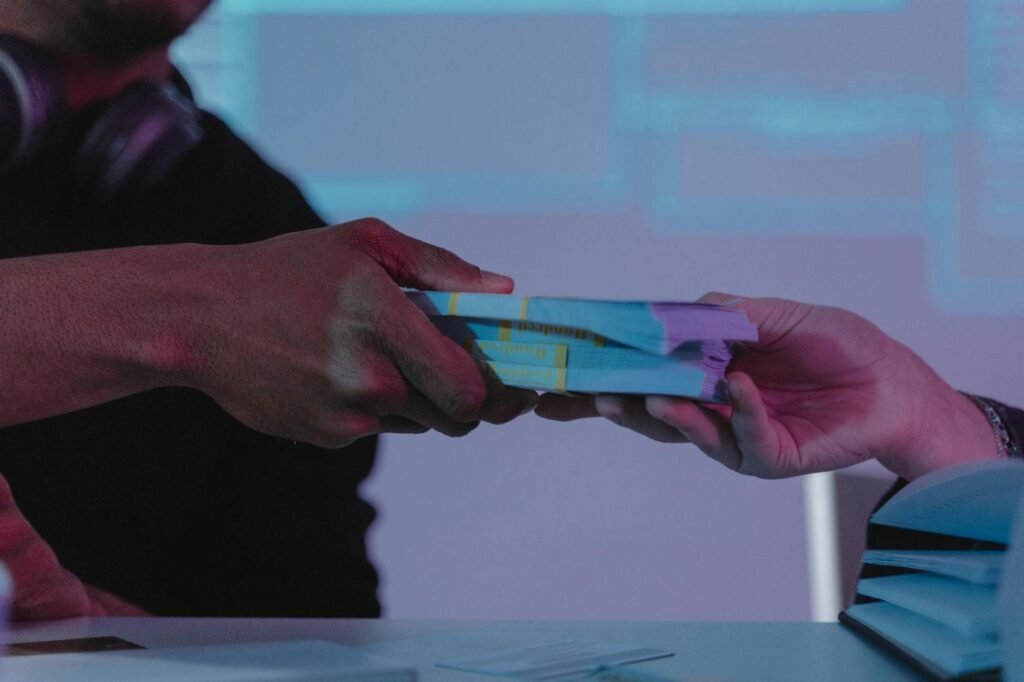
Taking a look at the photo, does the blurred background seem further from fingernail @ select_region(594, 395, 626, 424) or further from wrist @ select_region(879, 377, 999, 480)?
fingernail @ select_region(594, 395, 626, 424)

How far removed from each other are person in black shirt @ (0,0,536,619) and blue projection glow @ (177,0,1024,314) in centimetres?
48

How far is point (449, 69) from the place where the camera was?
1973 millimetres

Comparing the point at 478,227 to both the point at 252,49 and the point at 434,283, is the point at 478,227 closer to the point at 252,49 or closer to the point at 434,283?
the point at 252,49

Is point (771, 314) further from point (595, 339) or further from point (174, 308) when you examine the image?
point (174, 308)

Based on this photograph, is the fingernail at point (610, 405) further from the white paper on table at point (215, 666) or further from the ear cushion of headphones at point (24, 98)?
the ear cushion of headphones at point (24, 98)

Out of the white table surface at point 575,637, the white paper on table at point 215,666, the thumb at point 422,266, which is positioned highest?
the thumb at point 422,266

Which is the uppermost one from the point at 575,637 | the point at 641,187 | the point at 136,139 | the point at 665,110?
the point at 665,110

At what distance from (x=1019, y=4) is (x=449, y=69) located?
1038 mm

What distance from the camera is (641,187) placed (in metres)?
1.97

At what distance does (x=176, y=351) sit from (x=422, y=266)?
0.18m

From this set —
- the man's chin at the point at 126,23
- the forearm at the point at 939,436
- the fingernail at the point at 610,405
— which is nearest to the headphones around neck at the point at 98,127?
the man's chin at the point at 126,23

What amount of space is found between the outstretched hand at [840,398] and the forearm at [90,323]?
11.0 inches

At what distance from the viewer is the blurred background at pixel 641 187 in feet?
6.29

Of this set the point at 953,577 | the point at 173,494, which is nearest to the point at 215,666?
the point at 953,577
